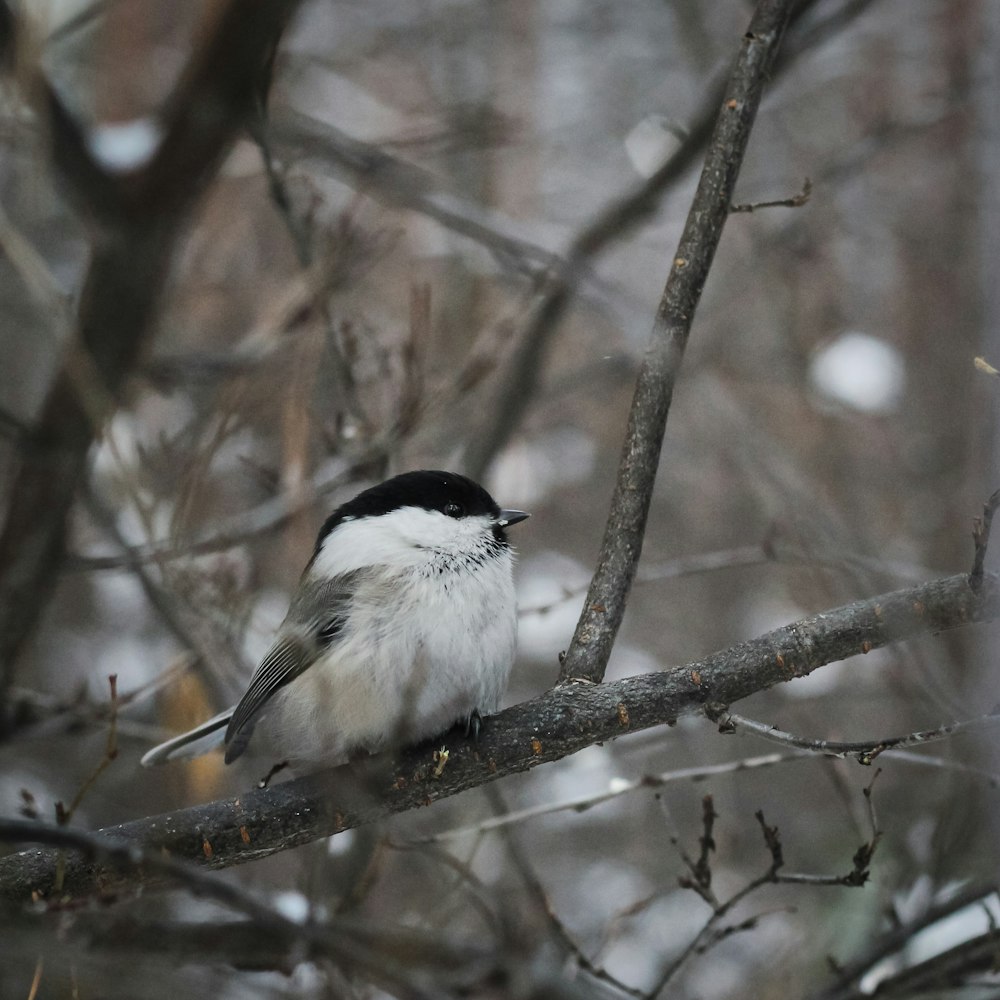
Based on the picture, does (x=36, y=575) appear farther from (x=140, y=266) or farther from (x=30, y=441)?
(x=140, y=266)

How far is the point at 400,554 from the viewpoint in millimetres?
2715

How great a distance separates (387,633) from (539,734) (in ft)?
1.79

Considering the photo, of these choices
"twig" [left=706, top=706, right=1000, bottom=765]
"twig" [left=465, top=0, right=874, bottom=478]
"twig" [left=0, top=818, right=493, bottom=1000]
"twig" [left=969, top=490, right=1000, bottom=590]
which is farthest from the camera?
"twig" [left=465, top=0, right=874, bottom=478]

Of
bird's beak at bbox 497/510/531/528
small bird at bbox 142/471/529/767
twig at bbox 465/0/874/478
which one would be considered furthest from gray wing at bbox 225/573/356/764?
twig at bbox 465/0/874/478

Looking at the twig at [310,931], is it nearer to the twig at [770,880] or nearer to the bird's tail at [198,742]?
the twig at [770,880]

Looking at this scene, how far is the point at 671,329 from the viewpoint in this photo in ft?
8.19

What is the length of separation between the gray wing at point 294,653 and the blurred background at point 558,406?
0.31 m

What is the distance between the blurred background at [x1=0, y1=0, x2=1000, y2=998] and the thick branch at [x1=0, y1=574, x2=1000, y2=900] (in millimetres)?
130

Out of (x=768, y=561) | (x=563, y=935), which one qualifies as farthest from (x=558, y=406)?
(x=563, y=935)

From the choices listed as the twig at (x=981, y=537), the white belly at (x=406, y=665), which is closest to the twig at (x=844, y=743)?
the twig at (x=981, y=537)

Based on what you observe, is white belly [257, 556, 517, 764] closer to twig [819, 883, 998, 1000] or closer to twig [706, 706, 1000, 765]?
twig [706, 706, 1000, 765]

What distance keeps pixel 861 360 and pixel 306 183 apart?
411 cm

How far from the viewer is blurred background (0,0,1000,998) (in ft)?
11.5

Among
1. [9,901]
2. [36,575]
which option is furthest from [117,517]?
[9,901]
